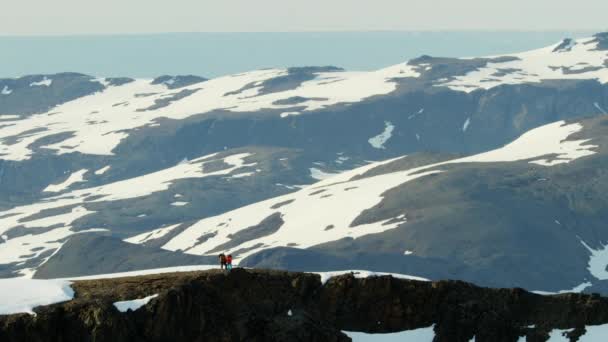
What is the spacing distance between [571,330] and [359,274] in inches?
477

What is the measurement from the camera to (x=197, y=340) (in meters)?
75.9

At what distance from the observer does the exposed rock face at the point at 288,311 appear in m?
72.2

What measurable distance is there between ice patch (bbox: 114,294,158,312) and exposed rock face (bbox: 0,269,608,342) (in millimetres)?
303

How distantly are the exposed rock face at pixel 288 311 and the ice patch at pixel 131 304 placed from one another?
303 mm

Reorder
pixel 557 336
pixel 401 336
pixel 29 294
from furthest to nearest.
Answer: pixel 557 336, pixel 401 336, pixel 29 294

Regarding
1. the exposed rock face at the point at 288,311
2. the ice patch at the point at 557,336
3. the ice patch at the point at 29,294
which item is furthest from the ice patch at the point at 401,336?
the ice patch at the point at 29,294

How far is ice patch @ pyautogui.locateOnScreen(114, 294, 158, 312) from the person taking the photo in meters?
73.7

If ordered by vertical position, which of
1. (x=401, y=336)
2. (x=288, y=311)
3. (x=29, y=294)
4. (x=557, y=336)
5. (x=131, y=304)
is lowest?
(x=557, y=336)

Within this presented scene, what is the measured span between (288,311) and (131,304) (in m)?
9.42

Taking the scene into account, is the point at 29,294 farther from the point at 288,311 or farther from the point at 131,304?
the point at 288,311

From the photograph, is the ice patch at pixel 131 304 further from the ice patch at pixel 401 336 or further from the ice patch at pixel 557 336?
the ice patch at pixel 557 336

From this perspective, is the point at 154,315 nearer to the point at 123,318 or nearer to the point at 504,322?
the point at 123,318

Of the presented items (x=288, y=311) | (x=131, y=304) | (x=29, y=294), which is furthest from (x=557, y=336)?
(x=29, y=294)

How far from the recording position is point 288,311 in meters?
79.8
